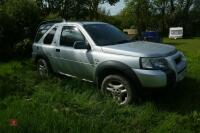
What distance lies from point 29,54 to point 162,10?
33.3m

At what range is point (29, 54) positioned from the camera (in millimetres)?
14688

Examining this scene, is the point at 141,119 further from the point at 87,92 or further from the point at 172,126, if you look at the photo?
the point at 87,92

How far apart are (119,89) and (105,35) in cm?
157

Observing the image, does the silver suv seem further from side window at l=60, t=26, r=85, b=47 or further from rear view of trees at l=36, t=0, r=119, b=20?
rear view of trees at l=36, t=0, r=119, b=20

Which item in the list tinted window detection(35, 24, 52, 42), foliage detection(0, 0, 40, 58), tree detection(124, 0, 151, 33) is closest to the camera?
tinted window detection(35, 24, 52, 42)

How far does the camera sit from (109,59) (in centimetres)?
695

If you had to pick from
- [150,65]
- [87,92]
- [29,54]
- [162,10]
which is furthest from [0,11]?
[162,10]

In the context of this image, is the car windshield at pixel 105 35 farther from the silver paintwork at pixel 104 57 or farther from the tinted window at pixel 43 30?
the tinted window at pixel 43 30

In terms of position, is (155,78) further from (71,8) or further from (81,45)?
(71,8)

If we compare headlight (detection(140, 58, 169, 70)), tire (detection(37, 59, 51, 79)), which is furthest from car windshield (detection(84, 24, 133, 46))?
tire (detection(37, 59, 51, 79))

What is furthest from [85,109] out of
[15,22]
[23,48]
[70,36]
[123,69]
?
[15,22]

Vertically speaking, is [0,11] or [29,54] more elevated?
[0,11]

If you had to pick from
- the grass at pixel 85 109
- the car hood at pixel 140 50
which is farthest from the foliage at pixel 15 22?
the car hood at pixel 140 50

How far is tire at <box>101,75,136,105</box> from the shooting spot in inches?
263
